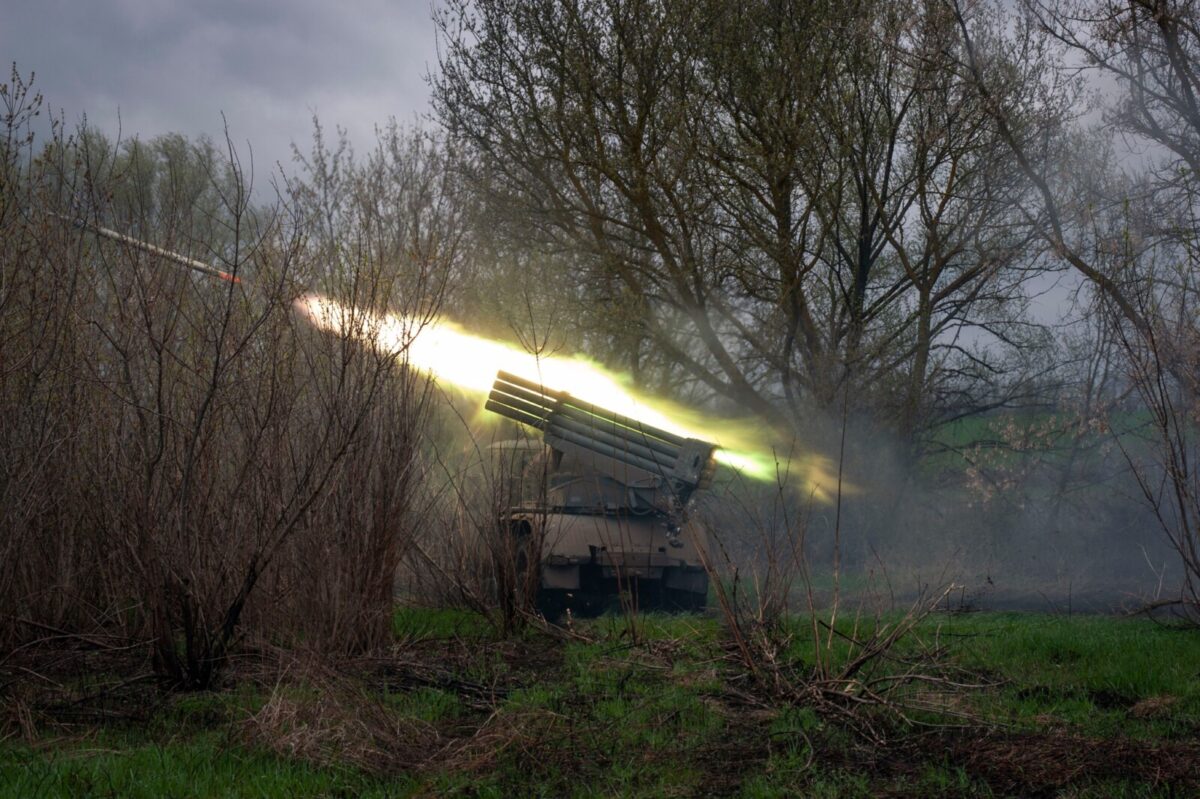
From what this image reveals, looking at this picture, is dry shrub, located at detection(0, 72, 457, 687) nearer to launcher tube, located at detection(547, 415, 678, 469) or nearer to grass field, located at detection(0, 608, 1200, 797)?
grass field, located at detection(0, 608, 1200, 797)

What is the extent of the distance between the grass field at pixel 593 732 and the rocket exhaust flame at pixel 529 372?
5.23ft

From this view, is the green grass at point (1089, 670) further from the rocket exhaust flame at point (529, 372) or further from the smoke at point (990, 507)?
the smoke at point (990, 507)

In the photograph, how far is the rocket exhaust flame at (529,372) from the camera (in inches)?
311

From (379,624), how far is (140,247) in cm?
310

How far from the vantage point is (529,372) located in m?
14.6

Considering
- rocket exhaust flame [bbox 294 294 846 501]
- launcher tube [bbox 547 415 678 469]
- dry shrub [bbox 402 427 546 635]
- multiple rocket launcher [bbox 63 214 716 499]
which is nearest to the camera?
rocket exhaust flame [bbox 294 294 846 501]

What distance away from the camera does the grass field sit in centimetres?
536

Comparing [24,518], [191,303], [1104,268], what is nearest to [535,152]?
[1104,268]

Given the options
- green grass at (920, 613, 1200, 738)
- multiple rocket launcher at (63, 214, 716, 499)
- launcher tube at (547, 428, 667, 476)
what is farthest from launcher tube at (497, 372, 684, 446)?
green grass at (920, 613, 1200, 738)

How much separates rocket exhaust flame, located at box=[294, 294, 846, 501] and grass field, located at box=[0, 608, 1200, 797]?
62.8 inches

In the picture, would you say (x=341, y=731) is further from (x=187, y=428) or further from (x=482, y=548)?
(x=482, y=548)

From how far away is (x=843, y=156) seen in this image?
1939cm

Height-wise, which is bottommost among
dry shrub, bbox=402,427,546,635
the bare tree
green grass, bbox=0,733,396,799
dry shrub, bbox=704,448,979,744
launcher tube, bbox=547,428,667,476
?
green grass, bbox=0,733,396,799

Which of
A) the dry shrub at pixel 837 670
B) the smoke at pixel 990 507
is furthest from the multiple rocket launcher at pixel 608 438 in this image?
the smoke at pixel 990 507
